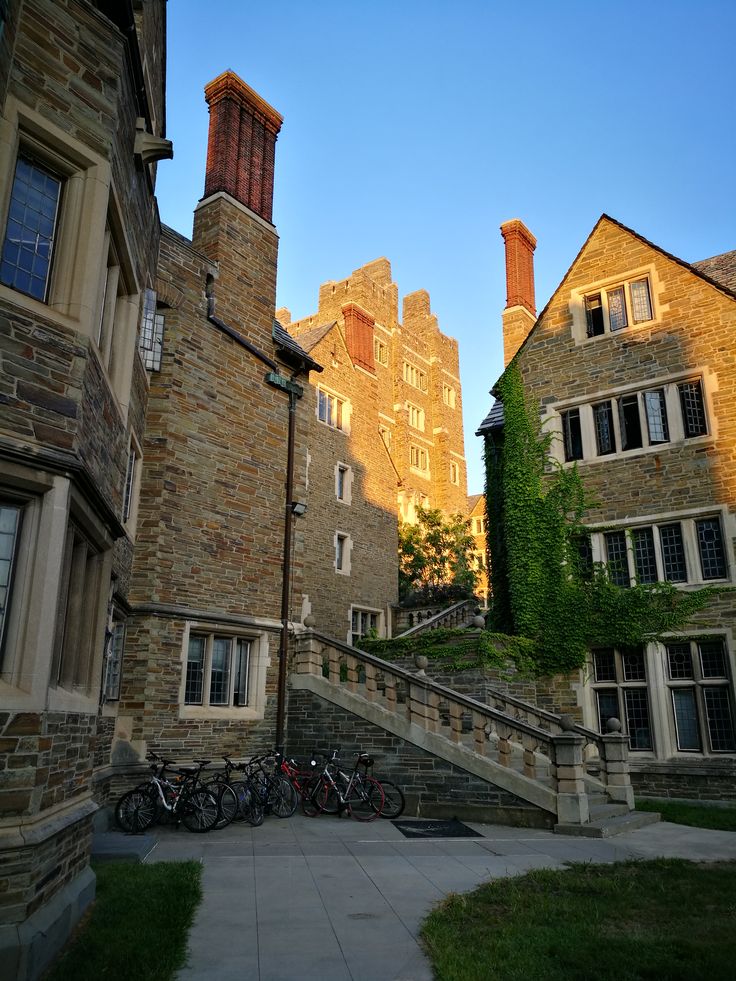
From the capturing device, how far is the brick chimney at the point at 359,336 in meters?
30.9

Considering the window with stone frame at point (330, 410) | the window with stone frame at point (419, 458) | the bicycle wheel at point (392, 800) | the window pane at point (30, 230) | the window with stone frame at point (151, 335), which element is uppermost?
the window with stone frame at point (419, 458)

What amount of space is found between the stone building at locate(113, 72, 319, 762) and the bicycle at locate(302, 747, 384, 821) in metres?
2.14

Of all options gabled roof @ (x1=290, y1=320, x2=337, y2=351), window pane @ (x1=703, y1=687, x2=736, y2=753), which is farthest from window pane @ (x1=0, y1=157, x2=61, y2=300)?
gabled roof @ (x1=290, y1=320, x2=337, y2=351)

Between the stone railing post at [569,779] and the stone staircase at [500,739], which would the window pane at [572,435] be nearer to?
the stone staircase at [500,739]

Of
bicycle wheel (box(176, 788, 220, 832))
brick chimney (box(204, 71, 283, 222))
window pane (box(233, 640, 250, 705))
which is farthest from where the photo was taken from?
brick chimney (box(204, 71, 283, 222))

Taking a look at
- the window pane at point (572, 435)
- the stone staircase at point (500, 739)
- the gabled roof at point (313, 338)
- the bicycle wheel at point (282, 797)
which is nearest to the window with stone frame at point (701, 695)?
the stone staircase at point (500, 739)

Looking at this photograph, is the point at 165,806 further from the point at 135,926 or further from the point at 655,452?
the point at 655,452

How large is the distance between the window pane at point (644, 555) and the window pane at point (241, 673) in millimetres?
8639

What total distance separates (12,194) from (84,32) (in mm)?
1917

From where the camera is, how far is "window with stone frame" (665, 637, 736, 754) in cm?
1537

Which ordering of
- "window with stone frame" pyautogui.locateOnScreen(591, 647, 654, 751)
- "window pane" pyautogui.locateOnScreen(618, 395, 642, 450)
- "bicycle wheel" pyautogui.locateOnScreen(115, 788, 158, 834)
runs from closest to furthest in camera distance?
1. "bicycle wheel" pyautogui.locateOnScreen(115, 788, 158, 834)
2. "window with stone frame" pyautogui.locateOnScreen(591, 647, 654, 751)
3. "window pane" pyautogui.locateOnScreen(618, 395, 642, 450)

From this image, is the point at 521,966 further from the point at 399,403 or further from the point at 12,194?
the point at 399,403

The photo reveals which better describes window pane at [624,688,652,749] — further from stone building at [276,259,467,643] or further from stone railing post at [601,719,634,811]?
stone building at [276,259,467,643]

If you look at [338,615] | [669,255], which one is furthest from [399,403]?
[669,255]
